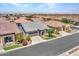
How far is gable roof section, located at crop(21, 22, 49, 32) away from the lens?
5.74 ft

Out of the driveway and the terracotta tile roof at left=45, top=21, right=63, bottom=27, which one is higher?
the terracotta tile roof at left=45, top=21, right=63, bottom=27

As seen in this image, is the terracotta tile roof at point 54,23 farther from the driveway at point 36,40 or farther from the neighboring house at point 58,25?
the driveway at point 36,40

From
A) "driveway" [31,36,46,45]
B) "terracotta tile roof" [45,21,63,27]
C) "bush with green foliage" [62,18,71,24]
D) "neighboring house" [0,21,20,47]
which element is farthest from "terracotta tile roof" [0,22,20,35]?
"bush with green foliage" [62,18,71,24]

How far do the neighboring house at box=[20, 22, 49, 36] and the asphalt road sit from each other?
11 cm

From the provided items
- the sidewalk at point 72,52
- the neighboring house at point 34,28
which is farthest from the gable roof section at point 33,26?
the sidewalk at point 72,52

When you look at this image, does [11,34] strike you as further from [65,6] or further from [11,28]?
[65,6]

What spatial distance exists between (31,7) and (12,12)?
0.18m

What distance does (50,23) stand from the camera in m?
1.78

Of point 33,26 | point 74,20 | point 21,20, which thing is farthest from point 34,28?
point 74,20

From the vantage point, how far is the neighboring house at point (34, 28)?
1741mm

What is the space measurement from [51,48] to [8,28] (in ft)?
1.43

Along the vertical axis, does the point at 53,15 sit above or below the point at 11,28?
above

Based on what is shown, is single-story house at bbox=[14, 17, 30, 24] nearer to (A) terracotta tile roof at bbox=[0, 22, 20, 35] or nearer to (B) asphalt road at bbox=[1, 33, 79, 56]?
(A) terracotta tile roof at bbox=[0, 22, 20, 35]

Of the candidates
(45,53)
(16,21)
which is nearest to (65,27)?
(45,53)
